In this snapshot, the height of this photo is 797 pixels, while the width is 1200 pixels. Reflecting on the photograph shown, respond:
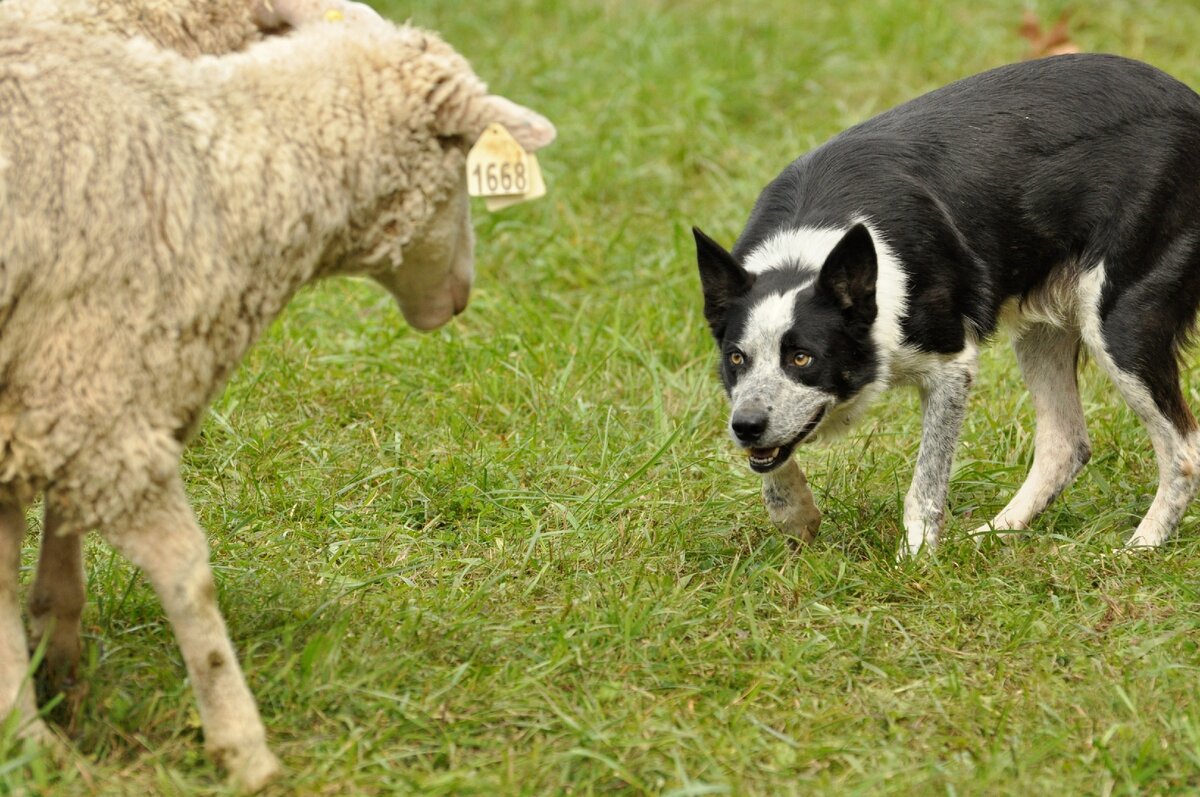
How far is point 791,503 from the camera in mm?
4531

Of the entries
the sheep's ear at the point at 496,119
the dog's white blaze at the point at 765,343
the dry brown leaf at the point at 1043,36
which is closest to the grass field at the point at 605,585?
the dog's white blaze at the point at 765,343

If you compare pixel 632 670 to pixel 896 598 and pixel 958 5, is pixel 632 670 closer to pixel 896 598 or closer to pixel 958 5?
pixel 896 598

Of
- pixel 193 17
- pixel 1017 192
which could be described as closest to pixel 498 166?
pixel 193 17

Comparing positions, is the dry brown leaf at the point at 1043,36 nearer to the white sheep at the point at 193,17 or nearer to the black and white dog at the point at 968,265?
the black and white dog at the point at 968,265

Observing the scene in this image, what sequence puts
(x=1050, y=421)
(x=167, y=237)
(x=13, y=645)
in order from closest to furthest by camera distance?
1. (x=167, y=237)
2. (x=13, y=645)
3. (x=1050, y=421)

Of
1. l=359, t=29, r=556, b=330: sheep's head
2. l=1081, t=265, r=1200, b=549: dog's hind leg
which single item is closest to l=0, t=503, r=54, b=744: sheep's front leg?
l=359, t=29, r=556, b=330: sheep's head

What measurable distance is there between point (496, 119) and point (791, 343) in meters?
1.27

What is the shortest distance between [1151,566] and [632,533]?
156 cm

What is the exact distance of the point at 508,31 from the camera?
957 cm

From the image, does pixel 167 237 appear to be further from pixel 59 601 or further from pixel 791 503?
pixel 791 503

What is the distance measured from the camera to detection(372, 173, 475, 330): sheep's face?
360 cm

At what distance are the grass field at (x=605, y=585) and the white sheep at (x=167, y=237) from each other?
1.27 ft

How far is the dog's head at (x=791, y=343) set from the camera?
13.9 ft

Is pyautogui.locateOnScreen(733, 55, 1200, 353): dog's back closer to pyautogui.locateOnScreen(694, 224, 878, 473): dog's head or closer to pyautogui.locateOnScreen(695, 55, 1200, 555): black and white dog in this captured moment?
pyautogui.locateOnScreen(695, 55, 1200, 555): black and white dog
